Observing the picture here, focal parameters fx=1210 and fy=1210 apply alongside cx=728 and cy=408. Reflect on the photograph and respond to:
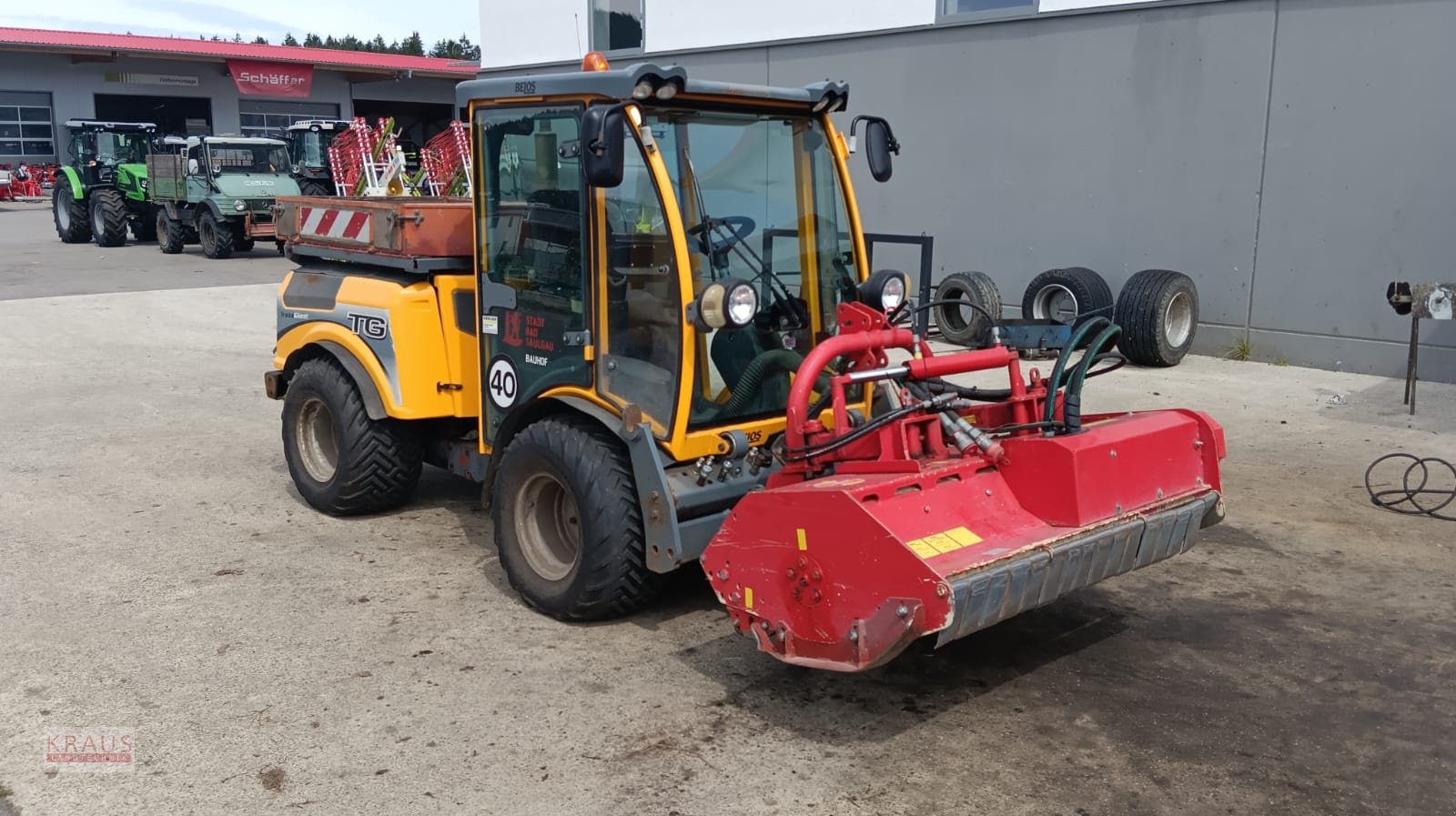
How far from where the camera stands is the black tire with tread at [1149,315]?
419 inches

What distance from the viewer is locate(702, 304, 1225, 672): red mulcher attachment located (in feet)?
12.2

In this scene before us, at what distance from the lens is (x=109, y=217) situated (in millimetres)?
23078

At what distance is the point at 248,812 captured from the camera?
355 cm

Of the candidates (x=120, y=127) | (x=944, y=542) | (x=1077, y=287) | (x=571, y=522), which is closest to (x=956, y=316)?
(x=1077, y=287)

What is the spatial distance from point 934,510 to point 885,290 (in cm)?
123

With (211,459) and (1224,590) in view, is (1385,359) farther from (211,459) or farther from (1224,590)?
(211,459)

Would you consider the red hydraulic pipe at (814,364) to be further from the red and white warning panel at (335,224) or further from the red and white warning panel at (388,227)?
the red and white warning panel at (335,224)

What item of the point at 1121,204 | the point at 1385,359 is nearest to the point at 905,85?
the point at 1121,204

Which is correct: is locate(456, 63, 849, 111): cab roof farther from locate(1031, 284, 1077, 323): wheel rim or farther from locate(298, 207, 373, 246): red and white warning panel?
locate(1031, 284, 1077, 323): wheel rim

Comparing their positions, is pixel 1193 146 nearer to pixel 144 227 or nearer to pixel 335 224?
pixel 335 224

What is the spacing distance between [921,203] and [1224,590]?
8782 millimetres

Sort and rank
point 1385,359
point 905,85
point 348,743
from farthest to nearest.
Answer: point 905,85
point 1385,359
point 348,743

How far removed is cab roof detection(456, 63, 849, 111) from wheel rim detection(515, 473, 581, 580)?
159cm

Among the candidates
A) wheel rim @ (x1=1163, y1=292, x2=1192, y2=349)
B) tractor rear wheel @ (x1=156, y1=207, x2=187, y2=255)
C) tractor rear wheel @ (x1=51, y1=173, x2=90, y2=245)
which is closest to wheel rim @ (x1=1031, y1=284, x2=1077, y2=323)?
wheel rim @ (x1=1163, y1=292, x2=1192, y2=349)
